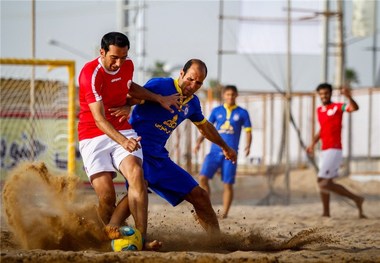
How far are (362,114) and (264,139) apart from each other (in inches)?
113

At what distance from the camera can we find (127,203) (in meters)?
6.90

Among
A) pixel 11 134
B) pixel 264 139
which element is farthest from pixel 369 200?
pixel 11 134

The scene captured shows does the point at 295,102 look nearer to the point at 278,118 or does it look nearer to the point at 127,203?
the point at 278,118

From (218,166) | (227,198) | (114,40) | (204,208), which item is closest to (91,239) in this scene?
(204,208)

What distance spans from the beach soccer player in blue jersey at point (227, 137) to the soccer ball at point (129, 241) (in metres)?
5.61

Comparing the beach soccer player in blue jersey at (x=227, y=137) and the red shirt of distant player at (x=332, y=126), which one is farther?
the red shirt of distant player at (x=332, y=126)

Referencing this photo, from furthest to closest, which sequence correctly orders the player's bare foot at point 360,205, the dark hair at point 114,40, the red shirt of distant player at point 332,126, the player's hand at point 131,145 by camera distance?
the red shirt of distant player at point 332,126 < the player's bare foot at point 360,205 < the dark hair at point 114,40 < the player's hand at point 131,145

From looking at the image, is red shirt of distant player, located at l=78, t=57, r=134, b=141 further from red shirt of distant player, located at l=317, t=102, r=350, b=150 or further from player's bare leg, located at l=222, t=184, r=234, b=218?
red shirt of distant player, located at l=317, t=102, r=350, b=150

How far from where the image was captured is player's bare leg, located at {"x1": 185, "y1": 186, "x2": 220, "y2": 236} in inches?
286

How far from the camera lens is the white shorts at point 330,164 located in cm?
1237

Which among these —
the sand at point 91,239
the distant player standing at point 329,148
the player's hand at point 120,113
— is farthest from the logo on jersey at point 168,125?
the distant player standing at point 329,148

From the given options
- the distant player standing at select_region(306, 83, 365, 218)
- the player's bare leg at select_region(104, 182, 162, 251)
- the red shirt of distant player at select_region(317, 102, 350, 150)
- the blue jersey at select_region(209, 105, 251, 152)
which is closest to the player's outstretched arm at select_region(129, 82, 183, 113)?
the player's bare leg at select_region(104, 182, 162, 251)

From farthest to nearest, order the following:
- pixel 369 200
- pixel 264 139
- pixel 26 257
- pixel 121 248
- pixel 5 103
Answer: pixel 264 139 → pixel 369 200 → pixel 5 103 → pixel 121 248 → pixel 26 257

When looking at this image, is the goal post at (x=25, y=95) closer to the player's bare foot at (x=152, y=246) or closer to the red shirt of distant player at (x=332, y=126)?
the red shirt of distant player at (x=332, y=126)
